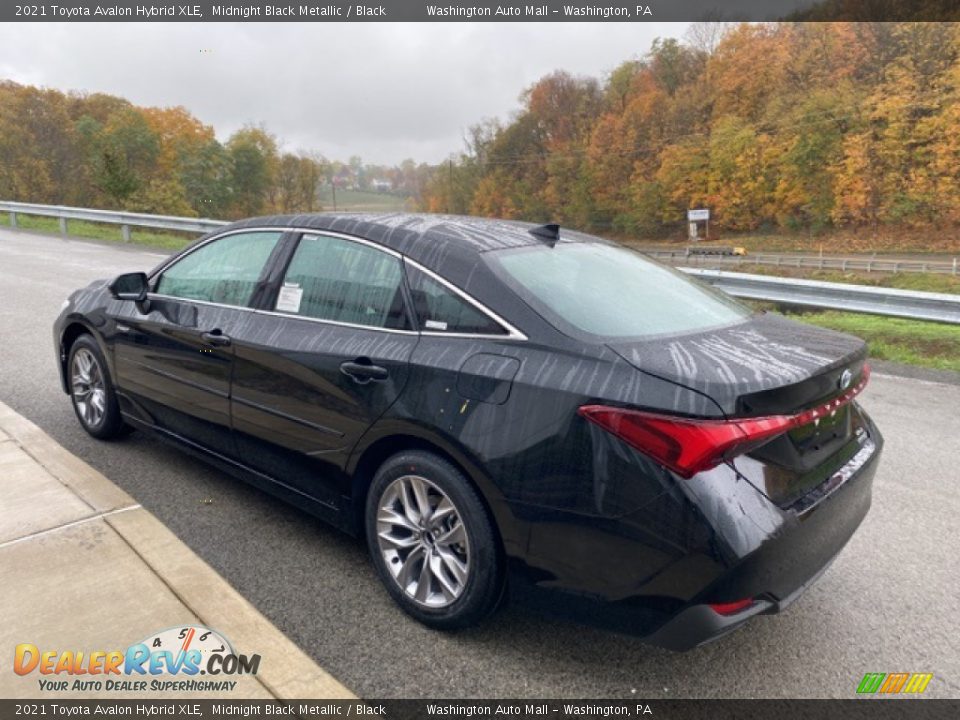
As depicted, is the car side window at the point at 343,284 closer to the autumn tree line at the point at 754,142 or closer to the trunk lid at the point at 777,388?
the trunk lid at the point at 777,388

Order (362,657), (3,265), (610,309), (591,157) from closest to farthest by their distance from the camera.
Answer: (362,657), (610,309), (3,265), (591,157)

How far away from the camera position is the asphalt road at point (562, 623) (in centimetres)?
231

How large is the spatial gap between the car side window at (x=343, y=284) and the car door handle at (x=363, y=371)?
0.62ft

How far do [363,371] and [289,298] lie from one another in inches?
29.6

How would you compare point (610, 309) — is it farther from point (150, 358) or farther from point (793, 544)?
point (150, 358)

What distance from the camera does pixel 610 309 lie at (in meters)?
2.57

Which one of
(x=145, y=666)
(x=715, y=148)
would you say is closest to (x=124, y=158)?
(x=715, y=148)

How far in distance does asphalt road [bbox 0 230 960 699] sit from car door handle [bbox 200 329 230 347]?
868 millimetres

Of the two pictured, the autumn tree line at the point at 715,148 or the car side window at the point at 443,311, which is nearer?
the car side window at the point at 443,311

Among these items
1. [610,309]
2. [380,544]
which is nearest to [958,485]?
[610,309]

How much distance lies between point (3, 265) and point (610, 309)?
14191 millimetres

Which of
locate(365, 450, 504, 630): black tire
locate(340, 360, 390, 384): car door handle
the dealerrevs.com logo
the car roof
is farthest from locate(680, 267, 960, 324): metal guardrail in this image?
the dealerrevs.com logo

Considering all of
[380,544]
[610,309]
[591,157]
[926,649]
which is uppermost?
[591,157]

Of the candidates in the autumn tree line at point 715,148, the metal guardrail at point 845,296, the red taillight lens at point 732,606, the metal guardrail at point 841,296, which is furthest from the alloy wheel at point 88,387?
the autumn tree line at point 715,148
